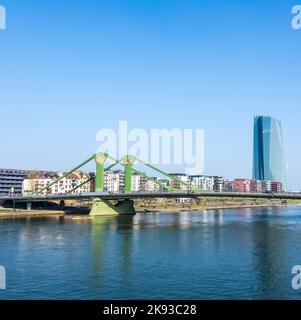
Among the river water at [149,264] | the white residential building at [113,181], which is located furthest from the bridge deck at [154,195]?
the white residential building at [113,181]

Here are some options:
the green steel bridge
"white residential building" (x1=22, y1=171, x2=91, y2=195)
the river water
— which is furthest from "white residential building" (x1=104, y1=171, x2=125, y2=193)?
the river water

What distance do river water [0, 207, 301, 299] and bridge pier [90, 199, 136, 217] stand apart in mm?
24310

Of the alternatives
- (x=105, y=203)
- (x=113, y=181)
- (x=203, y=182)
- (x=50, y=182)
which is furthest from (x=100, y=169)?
(x=203, y=182)

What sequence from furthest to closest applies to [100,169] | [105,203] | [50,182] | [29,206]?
[50,182], [29,206], [100,169], [105,203]

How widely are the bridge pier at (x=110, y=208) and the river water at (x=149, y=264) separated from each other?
24310mm

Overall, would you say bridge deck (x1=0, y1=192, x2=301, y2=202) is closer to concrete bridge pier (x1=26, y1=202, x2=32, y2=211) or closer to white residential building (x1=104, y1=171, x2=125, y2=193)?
concrete bridge pier (x1=26, y1=202, x2=32, y2=211)

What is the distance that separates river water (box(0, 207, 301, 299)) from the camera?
2109 cm

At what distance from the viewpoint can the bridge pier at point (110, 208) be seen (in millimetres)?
68325

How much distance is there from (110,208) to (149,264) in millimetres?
43864

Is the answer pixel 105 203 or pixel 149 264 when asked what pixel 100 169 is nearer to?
pixel 105 203

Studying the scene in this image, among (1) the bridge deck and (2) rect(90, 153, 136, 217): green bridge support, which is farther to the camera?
(2) rect(90, 153, 136, 217): green bridge support

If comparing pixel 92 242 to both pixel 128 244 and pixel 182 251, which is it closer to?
pixel 128 244

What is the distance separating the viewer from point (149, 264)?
27469 millimetres
